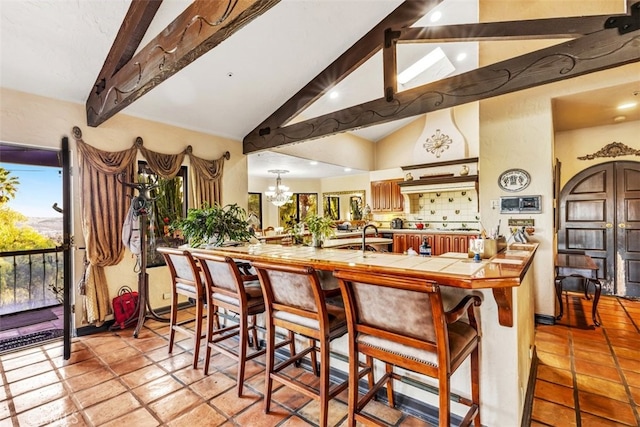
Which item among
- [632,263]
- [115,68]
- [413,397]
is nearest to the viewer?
[413,397]

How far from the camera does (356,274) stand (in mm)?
1375

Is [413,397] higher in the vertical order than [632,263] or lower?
lower

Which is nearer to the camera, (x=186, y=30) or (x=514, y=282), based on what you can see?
(x=514, y=282)

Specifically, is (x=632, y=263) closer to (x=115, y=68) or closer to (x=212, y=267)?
(x=212, y=267)

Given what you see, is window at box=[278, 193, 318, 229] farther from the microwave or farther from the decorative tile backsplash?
the microwave

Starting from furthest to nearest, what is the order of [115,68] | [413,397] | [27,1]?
[115,68], [27,1], [413,397]

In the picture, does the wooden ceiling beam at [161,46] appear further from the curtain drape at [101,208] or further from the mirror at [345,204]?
the mirror at [345,204]

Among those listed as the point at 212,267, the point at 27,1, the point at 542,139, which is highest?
the point at 27,1

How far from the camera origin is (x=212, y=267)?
7.72 ft

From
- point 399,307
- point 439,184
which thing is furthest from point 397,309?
point 439,184

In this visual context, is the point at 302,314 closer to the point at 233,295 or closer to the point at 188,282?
the point at 233,295

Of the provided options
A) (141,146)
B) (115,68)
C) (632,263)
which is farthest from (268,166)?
(632,263)

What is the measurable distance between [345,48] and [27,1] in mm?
2957

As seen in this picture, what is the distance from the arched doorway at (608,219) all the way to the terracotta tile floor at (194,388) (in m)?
1.88
